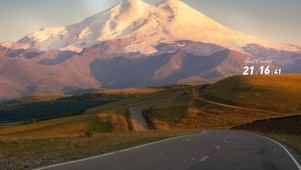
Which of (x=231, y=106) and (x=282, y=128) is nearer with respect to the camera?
(x=282, y=128)

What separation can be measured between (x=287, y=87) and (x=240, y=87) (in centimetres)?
1480

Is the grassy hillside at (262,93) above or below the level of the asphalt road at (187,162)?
above

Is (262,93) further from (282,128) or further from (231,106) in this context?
(282,128)

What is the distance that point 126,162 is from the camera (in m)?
18.6

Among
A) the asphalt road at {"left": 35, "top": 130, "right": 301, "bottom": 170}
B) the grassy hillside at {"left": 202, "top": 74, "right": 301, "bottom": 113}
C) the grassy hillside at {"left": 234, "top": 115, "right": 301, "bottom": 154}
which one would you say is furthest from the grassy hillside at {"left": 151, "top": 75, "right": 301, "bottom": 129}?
the asphalt road at {"left": 35, "top": 130, "right": 301, "bottom": 170}

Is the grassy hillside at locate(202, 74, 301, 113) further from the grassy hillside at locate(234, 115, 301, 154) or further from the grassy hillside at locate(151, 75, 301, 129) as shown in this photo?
the grassy hillside at locate(234, 115, 301, 154)

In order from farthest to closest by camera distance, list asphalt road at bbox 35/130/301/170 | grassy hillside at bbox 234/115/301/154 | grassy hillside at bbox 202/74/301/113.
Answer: grassy hillside at bbox 202/74/301/113 → grassy hillside at bbox 234/115/301/154 → asphalt road at bbox 35/130/301/170

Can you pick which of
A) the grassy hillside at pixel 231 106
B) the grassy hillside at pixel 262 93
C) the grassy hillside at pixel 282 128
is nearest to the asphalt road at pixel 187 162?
the grassy hillside at pixel 282 128

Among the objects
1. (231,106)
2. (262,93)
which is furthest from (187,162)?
(262,93)

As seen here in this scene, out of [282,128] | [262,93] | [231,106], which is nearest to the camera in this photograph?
[282,128]

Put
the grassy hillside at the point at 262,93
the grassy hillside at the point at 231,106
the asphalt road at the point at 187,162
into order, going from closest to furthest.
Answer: the asphalt road at the point at 187,162
the grassy hillside at the point at 231,106
the grassy hillside at the point at 262,93

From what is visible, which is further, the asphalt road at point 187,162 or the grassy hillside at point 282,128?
the grassy hillside at point 282,128

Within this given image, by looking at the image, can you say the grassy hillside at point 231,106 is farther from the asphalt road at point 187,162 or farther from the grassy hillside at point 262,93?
the asphalt road at point 187,162

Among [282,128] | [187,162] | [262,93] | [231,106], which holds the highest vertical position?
[262,93]
